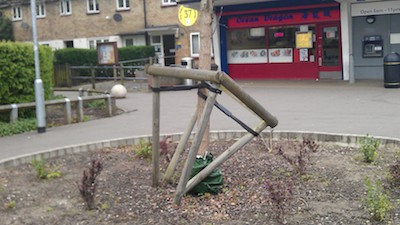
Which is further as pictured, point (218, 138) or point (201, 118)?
point (218, 138)

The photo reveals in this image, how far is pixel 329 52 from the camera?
70.7 feet

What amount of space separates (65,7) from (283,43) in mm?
18118

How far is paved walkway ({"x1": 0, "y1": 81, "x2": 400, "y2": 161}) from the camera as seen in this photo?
34.6 ft

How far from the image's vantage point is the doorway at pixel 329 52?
21.3 meters

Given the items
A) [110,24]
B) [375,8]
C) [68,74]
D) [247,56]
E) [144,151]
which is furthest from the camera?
[110,24]

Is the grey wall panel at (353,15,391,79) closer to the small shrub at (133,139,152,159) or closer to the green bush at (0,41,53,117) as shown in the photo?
the green bush at (0,41,53,117)

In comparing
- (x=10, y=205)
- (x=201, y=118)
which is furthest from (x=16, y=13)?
(x=201, y=118)

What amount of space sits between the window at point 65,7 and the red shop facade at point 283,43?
15.1 metres

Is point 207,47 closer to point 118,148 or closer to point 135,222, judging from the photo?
point 135,222

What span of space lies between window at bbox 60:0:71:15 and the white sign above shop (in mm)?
20615

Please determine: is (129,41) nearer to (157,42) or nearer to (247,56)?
(157,42)

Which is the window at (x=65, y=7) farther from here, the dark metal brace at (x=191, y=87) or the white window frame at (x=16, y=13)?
the dark metal brace at (x=191, y=87)

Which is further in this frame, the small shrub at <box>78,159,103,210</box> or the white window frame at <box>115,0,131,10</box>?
the white window frame at <box>115,0,131,10</box>

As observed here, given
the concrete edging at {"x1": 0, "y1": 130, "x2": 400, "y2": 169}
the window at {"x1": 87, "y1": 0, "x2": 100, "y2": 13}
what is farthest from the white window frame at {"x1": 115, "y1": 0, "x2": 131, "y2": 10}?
the concrete edging at {"x1": 0, "y1": 130, "x2": 400, "y2": 169}
